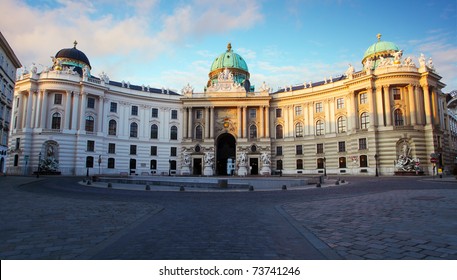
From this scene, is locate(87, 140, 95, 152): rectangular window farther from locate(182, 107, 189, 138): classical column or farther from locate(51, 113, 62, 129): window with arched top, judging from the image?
locate(182, 107, 189, 138): classical column

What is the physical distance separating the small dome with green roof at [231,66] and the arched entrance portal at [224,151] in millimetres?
15416

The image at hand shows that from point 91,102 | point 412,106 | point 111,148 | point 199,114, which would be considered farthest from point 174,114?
point 412,106

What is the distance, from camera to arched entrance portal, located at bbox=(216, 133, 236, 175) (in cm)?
6475

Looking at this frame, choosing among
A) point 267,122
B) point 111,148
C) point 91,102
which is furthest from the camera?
point 267,122

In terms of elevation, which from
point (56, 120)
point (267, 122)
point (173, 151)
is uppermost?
point (267, 122)

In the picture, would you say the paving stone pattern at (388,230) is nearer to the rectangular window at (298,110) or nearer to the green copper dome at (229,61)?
the rectangular window at (298,110)

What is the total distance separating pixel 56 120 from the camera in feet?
174

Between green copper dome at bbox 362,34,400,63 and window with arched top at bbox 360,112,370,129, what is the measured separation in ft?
48.6

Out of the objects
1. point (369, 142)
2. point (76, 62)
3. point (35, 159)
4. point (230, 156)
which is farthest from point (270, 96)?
point (35, 159)

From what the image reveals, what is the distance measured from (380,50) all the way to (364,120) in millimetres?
16963

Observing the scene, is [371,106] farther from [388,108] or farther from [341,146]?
[341,146]

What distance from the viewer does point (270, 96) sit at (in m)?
61.9

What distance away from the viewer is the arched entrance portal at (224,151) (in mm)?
64750

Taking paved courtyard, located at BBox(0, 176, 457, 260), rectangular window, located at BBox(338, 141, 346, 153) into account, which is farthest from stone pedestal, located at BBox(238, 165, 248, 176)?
paved courtyard, located at BBox(0, 176, 457, 260)
